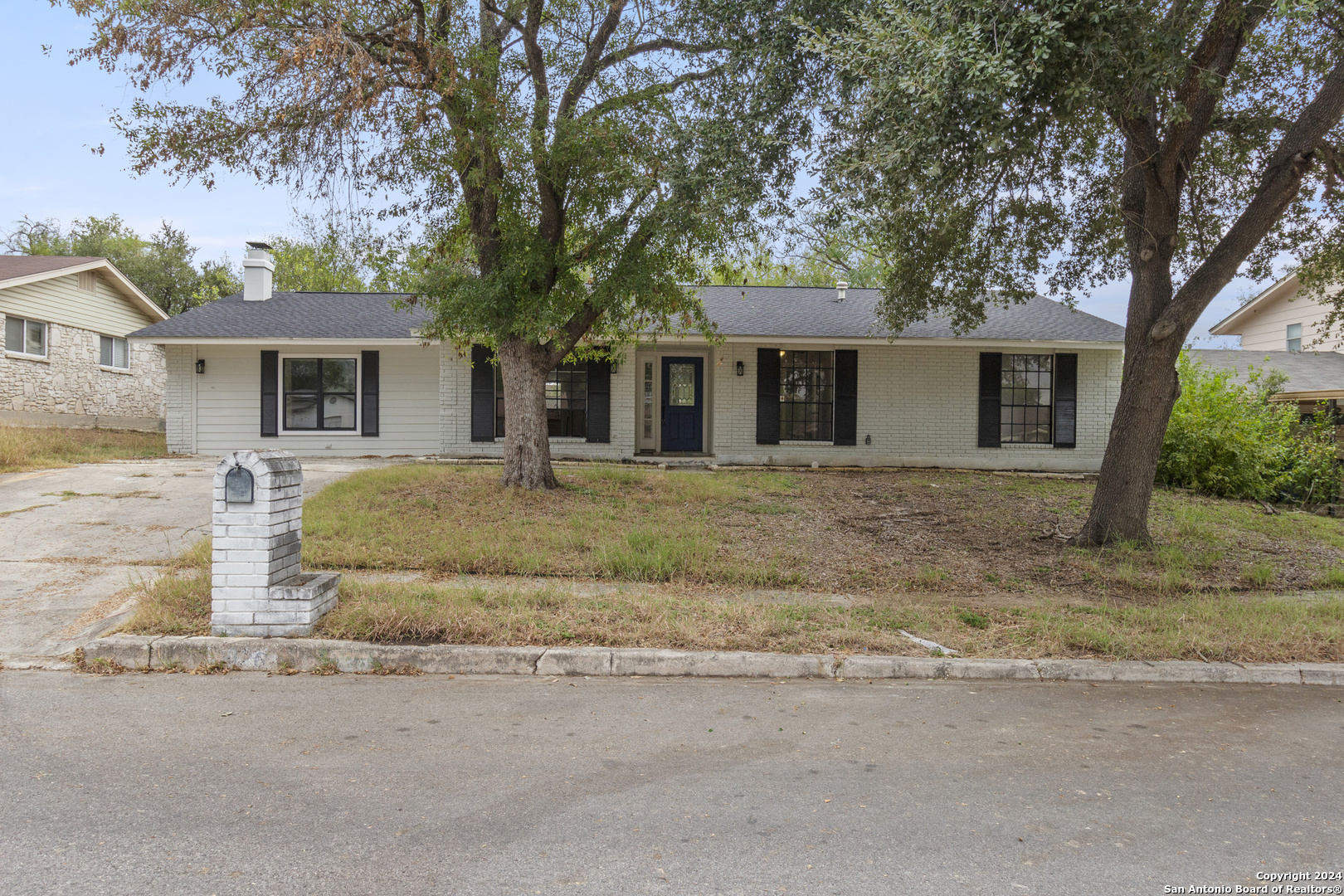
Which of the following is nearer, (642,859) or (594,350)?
(642,859)

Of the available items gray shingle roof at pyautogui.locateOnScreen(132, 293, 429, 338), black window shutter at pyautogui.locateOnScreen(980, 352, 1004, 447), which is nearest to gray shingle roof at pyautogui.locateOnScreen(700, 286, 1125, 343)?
black window shutter at pyautogui.locateOnScreen(980, 352, 1004, 447)

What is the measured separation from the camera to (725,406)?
54.2 feet

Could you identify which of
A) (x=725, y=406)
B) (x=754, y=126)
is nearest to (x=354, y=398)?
(x=725, y=406)

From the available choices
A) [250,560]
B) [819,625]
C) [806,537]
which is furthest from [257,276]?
[819,625]

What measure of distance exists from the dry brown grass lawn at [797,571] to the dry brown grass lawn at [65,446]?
654 cm

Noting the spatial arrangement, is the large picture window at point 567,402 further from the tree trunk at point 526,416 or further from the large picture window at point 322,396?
the tree trunk at point 526,416

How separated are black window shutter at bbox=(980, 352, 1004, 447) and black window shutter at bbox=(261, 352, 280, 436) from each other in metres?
14.6

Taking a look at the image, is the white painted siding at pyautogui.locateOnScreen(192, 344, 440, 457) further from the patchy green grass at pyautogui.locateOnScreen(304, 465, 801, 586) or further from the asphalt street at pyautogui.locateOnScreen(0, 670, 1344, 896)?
the asphalt street at pyautogui.locateOnScreen(0, 670, 1344, 896)

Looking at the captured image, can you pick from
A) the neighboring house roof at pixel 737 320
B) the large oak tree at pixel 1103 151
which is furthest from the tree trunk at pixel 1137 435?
the neighboring house roof at pixel 737 320

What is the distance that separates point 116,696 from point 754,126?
24.7 ft

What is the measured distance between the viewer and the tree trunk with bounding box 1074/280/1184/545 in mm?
8453

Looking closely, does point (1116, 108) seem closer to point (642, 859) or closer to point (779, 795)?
point (779, 795)

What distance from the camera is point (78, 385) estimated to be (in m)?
20.9

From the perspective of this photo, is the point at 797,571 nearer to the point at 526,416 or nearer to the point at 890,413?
the point at 526,416
